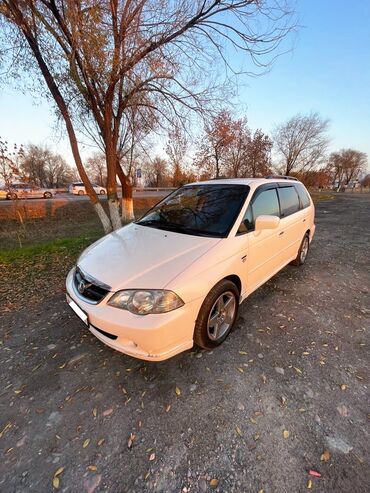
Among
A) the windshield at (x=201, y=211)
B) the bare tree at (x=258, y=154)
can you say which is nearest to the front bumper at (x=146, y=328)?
the windshield at (x=201, y=211)

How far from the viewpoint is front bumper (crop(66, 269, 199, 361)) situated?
6.30 feet

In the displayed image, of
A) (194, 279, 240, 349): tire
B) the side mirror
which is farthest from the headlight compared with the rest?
the side mirror

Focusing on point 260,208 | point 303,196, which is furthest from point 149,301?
point 303,196

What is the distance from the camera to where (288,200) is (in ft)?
13.1

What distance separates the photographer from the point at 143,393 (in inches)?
81.6

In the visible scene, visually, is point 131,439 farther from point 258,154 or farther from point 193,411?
point 258,154

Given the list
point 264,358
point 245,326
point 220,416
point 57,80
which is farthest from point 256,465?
point 57,80

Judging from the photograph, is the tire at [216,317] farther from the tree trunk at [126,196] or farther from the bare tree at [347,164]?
the bare tree at [347,164]

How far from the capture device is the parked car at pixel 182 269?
199 centimetres

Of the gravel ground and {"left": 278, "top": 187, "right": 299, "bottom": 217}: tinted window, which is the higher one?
{"left": 278, "top": 187, "right": 299, "bottom": 217}: tinted window

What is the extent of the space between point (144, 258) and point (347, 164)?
76105 millimetres

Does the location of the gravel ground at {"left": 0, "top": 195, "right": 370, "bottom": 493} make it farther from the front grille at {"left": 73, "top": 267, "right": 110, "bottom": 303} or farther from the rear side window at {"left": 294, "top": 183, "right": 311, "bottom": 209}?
the rear side window at {"left": 294, "top": 183, "right": 311, "bottom": 209}

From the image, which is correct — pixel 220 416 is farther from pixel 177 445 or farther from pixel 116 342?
pixel 116 342

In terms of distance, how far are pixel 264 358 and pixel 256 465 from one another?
0.99 meters
